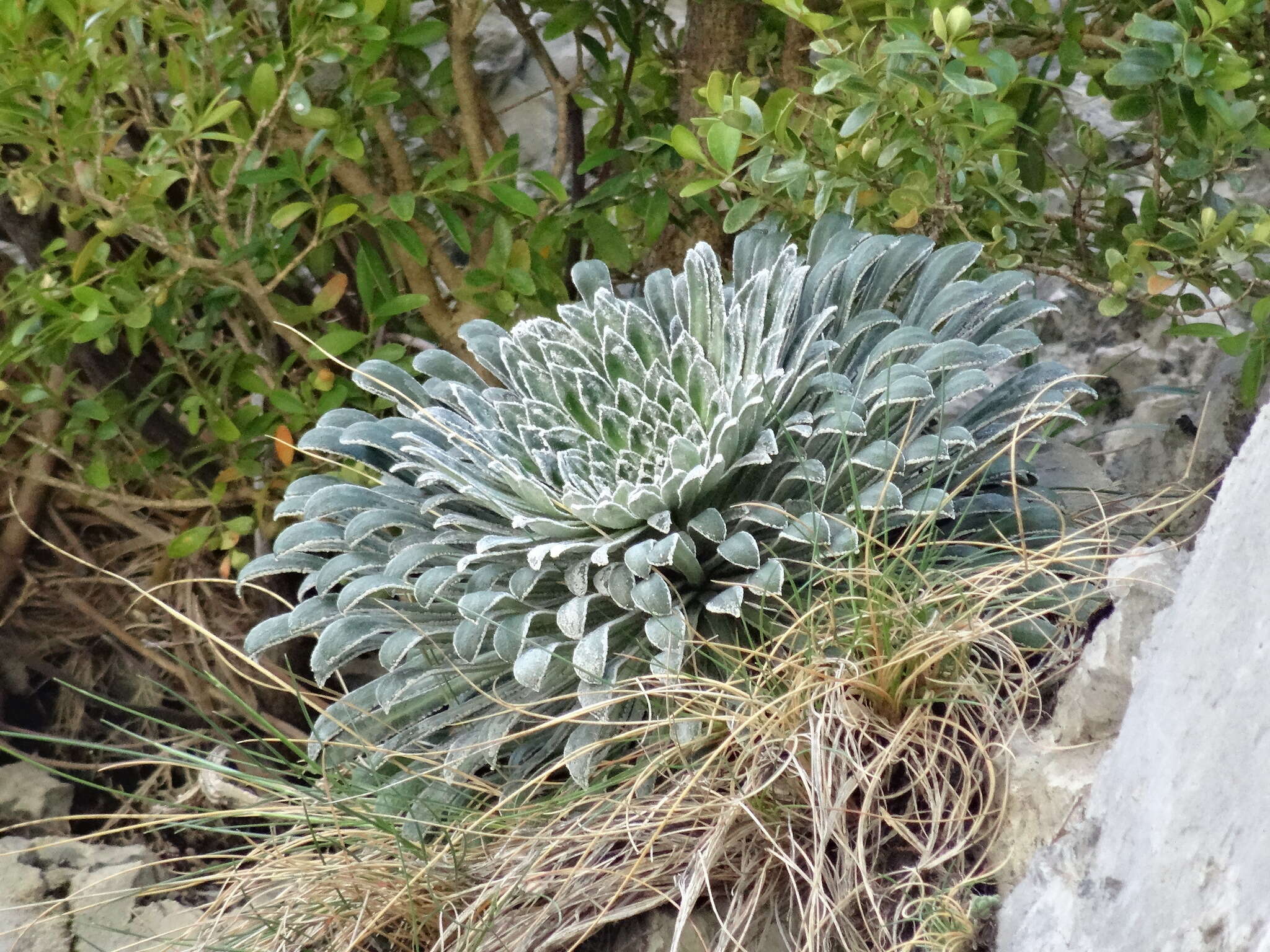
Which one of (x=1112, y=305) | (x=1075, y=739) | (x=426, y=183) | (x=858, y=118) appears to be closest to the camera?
(x=1075, y=739)

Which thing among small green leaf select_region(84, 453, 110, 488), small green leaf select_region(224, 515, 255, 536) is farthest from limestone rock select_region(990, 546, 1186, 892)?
small green leaf select_region(84, 453, 110, 488)

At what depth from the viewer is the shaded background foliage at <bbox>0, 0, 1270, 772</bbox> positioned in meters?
1.44

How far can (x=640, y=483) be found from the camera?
1.32 meters

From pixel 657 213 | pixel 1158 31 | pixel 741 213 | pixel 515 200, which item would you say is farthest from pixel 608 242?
pixel 1158 31

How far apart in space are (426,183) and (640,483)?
2.57 feet

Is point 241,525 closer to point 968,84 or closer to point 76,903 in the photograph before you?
point 76,903

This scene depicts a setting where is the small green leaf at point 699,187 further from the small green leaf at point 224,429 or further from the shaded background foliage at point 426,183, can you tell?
the small green leaf at point 224,429

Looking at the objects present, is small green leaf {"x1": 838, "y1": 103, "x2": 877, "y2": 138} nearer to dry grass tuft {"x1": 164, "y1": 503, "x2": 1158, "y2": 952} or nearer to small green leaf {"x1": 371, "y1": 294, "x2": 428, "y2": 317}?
dry grass tuft {"x1": 164, "y1": 503, "x2": 1158, "y2": 952}

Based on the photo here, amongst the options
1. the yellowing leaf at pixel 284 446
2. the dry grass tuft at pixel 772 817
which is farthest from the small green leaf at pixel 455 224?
the dry grass tuft at pixel 772 817

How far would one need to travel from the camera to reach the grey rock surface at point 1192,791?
70cm

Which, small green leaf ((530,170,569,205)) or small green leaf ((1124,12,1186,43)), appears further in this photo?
small green leaf ((530,170,569,205))

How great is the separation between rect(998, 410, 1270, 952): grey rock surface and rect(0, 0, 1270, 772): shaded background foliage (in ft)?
2.24

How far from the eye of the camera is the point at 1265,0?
1451 millimetres

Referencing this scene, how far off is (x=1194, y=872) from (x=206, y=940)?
39.8 inches
